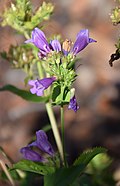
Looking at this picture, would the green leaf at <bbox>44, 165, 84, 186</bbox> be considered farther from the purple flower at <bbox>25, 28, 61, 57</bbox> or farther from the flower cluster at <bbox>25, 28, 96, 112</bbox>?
the purple flower at <bbox>25, 28, 61, 57</bbox>

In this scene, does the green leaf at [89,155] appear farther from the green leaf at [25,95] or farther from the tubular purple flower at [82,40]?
the green leaf at [25,95]

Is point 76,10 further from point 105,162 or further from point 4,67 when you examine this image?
point 105,162

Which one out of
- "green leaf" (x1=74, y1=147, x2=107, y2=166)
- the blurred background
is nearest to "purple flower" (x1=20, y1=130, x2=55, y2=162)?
"green leaf" (x1=74, y1=147, x2=107, y2=166)

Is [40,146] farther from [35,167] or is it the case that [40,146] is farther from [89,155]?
[89,155]

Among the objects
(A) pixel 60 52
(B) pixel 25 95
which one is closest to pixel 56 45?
(A) pixel 60 52

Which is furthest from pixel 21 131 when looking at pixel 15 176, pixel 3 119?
pixel 15 176
